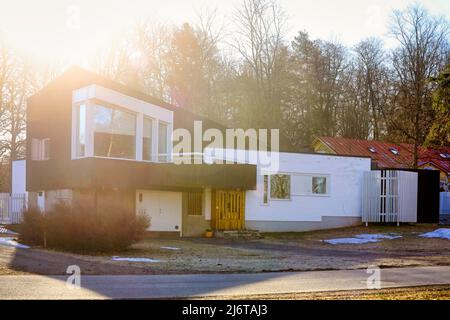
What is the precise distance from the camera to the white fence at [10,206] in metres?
33.5

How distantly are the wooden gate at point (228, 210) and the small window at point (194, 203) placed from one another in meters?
0.66

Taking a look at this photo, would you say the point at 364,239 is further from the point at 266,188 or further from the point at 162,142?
the point at 162,142

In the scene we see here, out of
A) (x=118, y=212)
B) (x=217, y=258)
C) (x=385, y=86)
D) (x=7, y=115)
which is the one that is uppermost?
(x=385, y=86)

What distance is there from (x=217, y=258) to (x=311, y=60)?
3976 centimetres

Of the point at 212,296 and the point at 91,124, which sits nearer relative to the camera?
the point at 212,296

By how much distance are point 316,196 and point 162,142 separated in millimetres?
9198

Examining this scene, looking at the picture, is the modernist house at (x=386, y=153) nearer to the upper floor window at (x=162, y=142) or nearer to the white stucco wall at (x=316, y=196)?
the white stucco wall at (x=316, y=196)

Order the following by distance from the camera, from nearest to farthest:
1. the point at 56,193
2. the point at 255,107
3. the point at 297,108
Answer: the point at 56,193 → the point at 255,107 → the point at 297,108

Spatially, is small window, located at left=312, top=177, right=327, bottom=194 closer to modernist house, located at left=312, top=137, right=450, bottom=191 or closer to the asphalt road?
modernist house, located at left=312, top=137, right=450, bottom=191

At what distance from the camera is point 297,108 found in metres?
54.5

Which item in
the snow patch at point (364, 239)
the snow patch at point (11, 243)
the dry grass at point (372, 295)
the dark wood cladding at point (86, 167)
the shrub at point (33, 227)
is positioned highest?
the dark wood cladding at point (86, 167)

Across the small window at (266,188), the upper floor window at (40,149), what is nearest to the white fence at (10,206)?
the upper floor window at (40,149)
